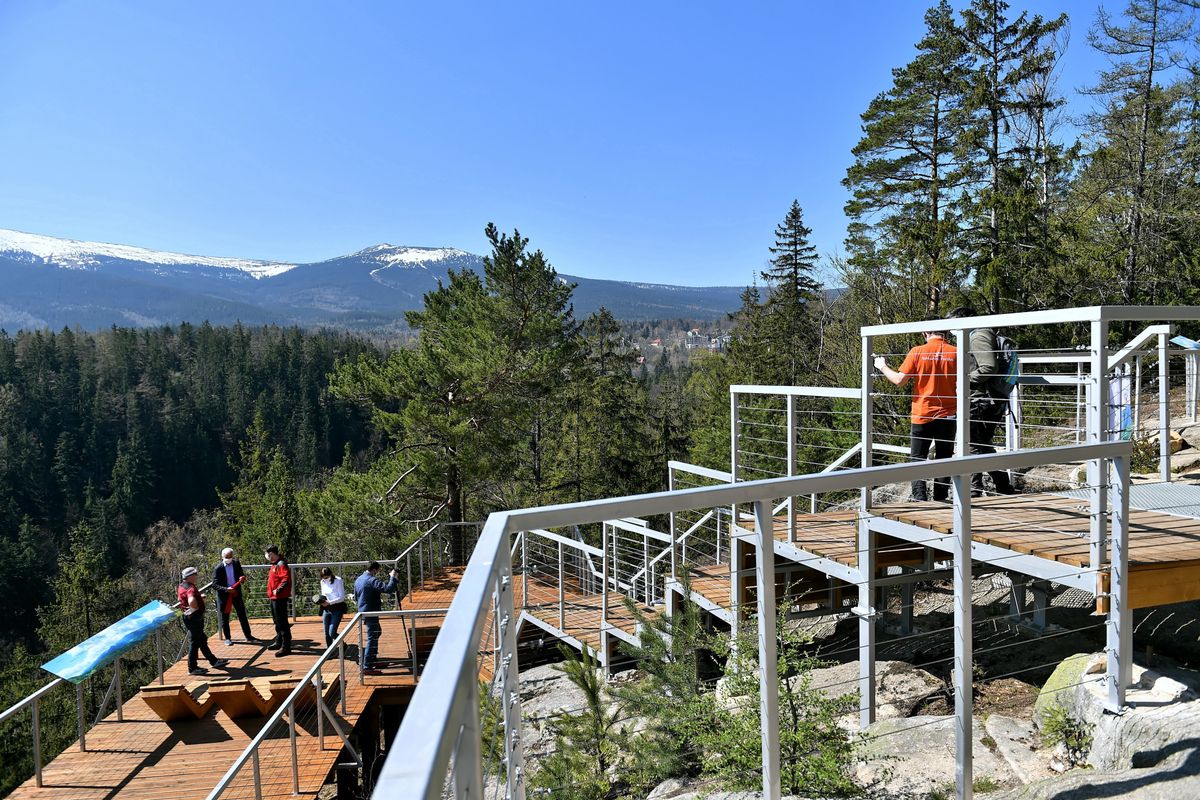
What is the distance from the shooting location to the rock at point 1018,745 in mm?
4309

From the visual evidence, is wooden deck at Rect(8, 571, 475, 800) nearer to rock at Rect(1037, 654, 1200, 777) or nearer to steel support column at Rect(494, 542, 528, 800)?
rock at Rect(1037, 654, 1200, 777)

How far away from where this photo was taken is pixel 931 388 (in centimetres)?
631

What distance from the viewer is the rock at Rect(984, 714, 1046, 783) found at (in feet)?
Result: 14.1

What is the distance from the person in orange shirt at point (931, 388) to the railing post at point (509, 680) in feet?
15.7

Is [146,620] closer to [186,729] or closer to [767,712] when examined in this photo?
[186,729]

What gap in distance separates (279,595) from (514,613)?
11.2 m

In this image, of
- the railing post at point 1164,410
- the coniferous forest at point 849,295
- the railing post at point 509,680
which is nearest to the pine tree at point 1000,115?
the coniferous forest at point 849,295

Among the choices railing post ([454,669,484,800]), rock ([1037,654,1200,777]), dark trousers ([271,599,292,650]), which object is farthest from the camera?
dark trousers ([271,599,292,650])

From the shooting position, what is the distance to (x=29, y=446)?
73.8 m

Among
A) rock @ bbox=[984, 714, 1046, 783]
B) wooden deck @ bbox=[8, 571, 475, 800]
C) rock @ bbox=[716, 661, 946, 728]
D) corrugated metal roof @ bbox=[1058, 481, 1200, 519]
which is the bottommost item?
wooden deck @ bbox=[8, 571, 475, 800]

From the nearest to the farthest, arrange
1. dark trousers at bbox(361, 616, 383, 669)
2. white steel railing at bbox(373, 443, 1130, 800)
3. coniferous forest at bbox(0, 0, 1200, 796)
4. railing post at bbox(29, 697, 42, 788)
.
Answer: white steel railing at bbox(373, 443, 1130, 800)
railing post at bbox(29, 697, 42, 788)
dark trousers at bbox(361, 616, 383, 669)
coniferous forest at bbox(0, 0, 1200, 796)

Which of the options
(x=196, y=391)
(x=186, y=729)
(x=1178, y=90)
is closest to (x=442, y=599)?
(x=186, y=729)

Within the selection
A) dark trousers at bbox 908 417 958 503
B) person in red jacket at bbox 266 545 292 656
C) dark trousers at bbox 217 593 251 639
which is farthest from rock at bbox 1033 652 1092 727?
dark trousers at bbox 217 593 251 639

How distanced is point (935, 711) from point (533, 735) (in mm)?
4079
